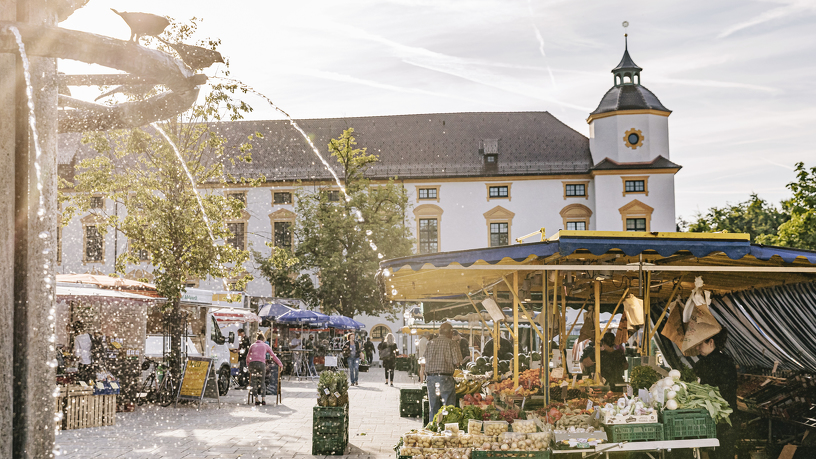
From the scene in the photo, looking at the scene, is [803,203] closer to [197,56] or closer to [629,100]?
[629,100]

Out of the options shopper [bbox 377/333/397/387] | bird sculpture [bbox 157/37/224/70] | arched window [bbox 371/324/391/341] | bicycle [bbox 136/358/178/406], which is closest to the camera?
bird sculpture [bbox 157/37/224/70]

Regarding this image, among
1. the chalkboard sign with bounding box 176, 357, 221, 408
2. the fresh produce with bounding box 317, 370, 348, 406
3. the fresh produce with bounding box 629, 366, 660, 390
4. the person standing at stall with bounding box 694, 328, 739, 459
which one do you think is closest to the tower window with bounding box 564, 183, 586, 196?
the chalkboard sign with bounding box 176, 357, 221, 408

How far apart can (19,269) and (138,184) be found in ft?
50.1

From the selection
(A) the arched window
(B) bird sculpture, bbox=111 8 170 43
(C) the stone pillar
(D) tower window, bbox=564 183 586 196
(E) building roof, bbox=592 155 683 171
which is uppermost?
(E) building roof, bbox=592 155 683 171

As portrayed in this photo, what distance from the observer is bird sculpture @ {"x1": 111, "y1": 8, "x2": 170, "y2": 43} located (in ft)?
15.3

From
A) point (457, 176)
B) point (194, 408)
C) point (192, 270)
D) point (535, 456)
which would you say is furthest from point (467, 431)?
point (457, 176)

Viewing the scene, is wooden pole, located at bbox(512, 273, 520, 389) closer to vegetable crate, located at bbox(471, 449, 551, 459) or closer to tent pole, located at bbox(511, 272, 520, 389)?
tent pole, located at bbox(511, 272, 520, 389)

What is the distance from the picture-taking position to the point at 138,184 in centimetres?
1944

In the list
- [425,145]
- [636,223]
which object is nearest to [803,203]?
[636,223]

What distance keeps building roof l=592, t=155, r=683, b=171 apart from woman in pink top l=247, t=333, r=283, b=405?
1305 inches

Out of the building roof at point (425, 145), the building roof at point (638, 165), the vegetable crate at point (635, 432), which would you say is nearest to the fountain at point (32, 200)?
the vegetable crate at point (635, 432)

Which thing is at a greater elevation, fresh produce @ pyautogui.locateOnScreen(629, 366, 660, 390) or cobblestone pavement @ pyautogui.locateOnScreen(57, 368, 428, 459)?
fresh produce @ pyautogui.locateOnScreen(629, 366, 660, 390)

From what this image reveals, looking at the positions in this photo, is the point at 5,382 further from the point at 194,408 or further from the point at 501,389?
the point at 194,408

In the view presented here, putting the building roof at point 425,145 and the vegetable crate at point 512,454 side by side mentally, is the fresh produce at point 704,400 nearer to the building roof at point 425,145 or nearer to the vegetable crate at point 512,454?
the vegetable crate at point 512,454
